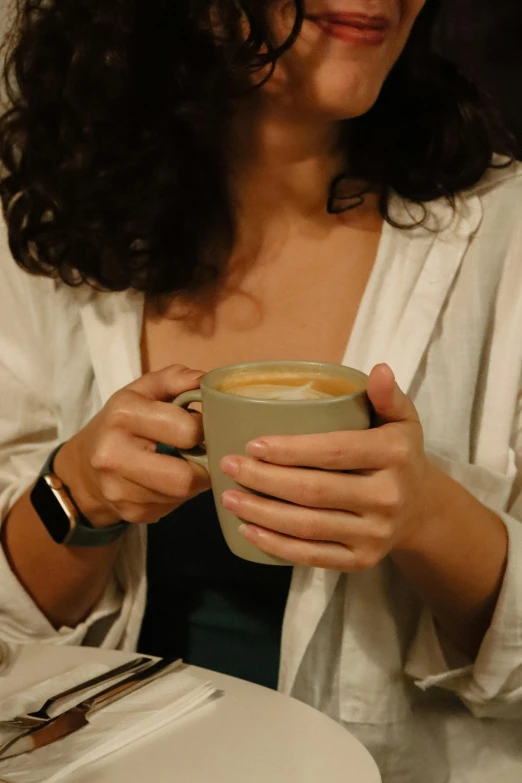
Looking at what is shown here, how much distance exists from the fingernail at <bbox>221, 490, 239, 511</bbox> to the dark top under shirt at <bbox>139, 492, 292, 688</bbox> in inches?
12.7

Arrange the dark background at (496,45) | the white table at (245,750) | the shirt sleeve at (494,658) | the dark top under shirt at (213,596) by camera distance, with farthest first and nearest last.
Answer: the dark background at (496,45)
the dark top under shirt at (213,596)
the shirt sleeve at (494,658)
the white table at (245,750)

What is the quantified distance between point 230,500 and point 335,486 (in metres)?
0.07

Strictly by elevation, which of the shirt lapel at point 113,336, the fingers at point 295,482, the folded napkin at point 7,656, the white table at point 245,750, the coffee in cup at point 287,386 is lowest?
the folded napkin at point 7,656

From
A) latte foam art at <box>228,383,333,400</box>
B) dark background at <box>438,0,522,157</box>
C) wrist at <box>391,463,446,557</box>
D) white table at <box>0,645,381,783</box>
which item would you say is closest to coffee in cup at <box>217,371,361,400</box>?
latte foam art at <box>228,383,333,400</box>

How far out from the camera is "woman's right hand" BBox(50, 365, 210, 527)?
562mm

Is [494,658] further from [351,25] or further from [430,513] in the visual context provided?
[351,25]

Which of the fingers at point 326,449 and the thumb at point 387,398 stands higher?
the thumb at point 387,398

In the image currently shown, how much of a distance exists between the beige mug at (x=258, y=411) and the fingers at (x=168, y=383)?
0.03m

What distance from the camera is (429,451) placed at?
81 centimetres

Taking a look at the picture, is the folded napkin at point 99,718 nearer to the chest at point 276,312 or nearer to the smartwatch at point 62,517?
the smartwatch at point 62,517

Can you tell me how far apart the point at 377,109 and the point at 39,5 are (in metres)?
0.44

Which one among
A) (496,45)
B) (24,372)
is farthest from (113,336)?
(496,45)

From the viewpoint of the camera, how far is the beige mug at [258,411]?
18.1 inches

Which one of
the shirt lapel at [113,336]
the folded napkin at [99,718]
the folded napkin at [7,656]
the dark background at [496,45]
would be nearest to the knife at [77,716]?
the folded napkin at [99,718]
